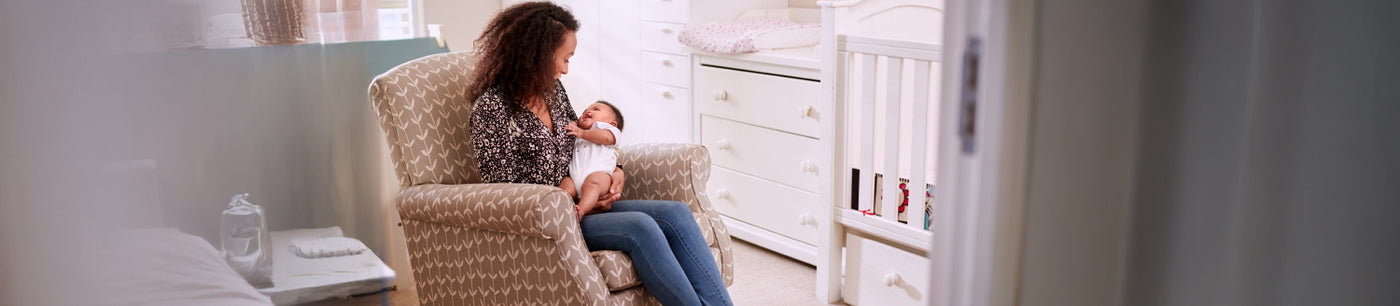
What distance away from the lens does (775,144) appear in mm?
2787

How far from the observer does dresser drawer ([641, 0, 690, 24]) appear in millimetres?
3119

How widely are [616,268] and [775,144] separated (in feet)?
3.83

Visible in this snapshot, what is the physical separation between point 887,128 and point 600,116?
688 mm

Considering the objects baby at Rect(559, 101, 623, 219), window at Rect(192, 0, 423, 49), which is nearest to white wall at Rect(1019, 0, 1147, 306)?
window at Rect(192, 0, 423, 49)

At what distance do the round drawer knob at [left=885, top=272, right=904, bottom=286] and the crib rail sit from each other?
0.35 feet

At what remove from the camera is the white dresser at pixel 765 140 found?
267cm

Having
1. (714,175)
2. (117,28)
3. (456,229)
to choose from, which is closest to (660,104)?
(714,175)

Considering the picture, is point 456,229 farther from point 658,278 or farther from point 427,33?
point 427,33

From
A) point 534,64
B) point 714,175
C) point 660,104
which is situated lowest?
point 714,175

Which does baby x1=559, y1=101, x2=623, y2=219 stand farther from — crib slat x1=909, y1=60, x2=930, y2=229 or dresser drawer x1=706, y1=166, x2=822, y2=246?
dresser drawer x1=706, y1=166, x2=822, y2=246

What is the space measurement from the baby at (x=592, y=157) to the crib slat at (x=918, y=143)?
691 mm

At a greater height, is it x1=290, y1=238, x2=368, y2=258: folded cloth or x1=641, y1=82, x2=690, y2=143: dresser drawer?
x1=641, y1=82, x2=690, y2=143: dresser drawer

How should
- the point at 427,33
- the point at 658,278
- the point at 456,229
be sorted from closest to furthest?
the point at 658,278
the point at 456,229
the point at 427,33

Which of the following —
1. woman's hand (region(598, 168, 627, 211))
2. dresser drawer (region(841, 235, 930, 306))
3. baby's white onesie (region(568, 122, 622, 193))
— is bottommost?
dresser drawer (region(841, 235, 930, 306))
